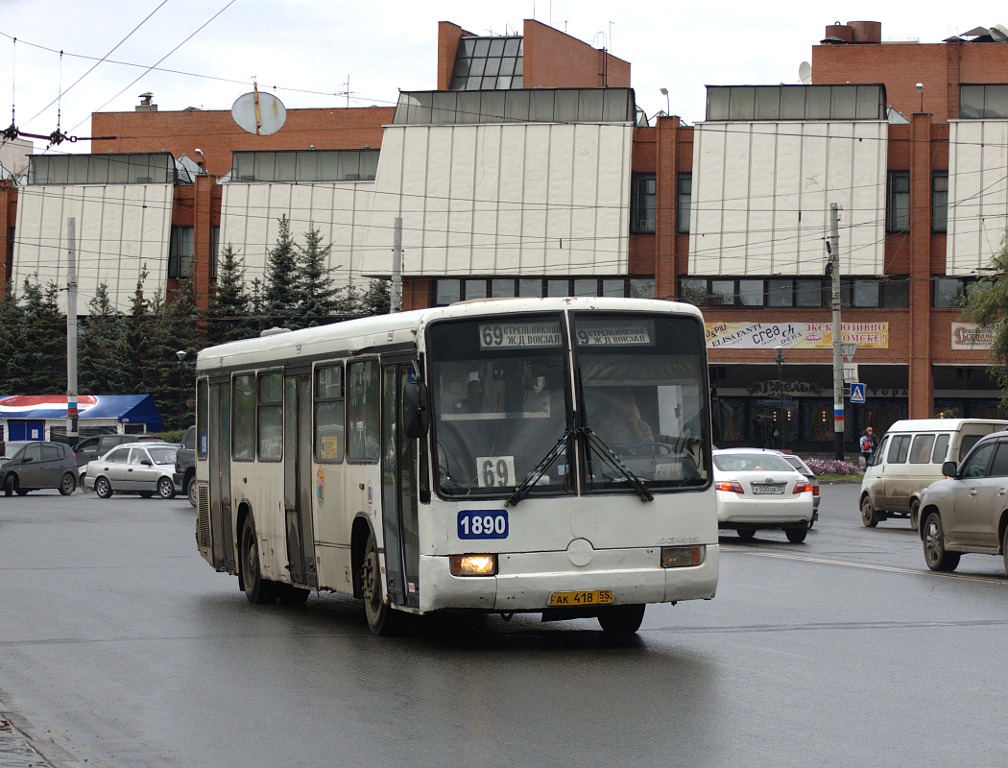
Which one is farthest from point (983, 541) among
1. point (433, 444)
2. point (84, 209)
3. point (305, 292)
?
point (84, 209)

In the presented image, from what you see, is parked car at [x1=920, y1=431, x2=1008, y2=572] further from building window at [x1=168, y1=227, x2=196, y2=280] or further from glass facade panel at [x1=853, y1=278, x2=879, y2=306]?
building window at [x1=168, y1=227, x2=196, y2=280]

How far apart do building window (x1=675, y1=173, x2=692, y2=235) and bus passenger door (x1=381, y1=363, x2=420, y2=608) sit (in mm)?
54436

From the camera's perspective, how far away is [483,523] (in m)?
11.5

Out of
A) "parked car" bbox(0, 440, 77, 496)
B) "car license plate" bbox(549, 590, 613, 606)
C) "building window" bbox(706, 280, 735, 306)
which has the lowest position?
"parked car" bbox(0, 440, 77, 496)

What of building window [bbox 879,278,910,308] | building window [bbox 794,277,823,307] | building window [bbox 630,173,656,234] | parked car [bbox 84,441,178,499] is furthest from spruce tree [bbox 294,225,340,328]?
building window [bbox 879,278,910,308]

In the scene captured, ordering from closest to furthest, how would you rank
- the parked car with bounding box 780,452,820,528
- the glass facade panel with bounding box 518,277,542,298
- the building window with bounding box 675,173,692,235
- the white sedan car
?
1. the white sedan car
2. the parked car with bounding box 780,452,820,528
3. the building window with bounding box 675,173,692,235
4. the glass facade panel with bounding box 518,277,542,298

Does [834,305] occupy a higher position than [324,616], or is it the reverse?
[834,305]

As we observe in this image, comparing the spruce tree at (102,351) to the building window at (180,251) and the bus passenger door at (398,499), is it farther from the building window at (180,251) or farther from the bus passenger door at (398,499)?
the bus passenger door at (398,499)

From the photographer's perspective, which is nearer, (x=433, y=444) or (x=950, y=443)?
(x=433, y=444)

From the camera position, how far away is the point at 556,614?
12.3m

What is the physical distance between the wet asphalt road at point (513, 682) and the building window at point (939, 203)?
157 feet

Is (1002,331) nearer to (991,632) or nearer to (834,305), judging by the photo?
(834,305)

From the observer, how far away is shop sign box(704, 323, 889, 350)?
63500 mm

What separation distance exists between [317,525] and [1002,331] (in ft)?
131
